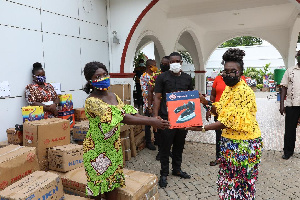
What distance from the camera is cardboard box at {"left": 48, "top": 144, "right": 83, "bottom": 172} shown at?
3092 mm

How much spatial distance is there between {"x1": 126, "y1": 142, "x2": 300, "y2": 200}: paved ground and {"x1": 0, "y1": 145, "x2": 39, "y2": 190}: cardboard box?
1.63 m

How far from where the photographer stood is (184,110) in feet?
8.16

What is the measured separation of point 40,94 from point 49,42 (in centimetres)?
116

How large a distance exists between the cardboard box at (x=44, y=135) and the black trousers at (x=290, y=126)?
3.70m

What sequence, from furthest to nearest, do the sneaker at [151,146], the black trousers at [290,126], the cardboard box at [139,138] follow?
the sneaker at [151,146] → the cardboard box at [139,138] → the black trousers at [290,126]

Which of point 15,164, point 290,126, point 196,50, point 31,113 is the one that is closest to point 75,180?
point 15,164

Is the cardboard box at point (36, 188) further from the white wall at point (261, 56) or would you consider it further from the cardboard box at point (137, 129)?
the white wall at point (261, 56)

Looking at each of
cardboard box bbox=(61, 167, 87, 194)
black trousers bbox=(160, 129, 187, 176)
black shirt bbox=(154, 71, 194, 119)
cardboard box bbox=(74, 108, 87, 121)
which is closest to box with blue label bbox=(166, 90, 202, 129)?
black shirt bbox=(154, 71, 194, 119)

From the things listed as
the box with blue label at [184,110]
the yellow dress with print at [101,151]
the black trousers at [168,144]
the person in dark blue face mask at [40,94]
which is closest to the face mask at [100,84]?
the yellow dress with print at [101,151]

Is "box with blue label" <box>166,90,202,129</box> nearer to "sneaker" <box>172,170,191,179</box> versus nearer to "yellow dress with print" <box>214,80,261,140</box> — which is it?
"yellow dress with print" <box>214,80,261,140</box>

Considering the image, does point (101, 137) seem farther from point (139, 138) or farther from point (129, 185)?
point (139, 138)

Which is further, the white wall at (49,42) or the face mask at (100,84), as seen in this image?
the white wall at (49,42)

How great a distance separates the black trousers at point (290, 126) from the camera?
4371mm

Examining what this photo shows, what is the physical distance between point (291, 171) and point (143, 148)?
268 centimetres
